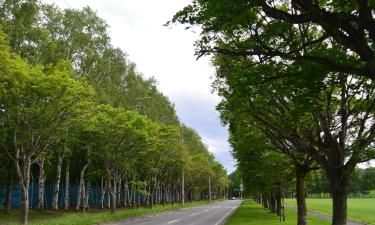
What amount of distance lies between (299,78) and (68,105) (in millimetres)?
17619

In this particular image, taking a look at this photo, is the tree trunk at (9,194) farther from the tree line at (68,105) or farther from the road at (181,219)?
the road at (181,219)

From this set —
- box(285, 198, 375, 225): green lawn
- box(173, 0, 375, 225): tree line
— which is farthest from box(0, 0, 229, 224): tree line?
box(285, 198, 375, 225): green lawn

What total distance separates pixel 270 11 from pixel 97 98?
1209 inches

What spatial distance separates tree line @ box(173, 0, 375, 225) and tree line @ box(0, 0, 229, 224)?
914 cm

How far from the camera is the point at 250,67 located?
32.2ft

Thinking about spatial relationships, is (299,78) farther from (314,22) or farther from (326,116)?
(326,116)

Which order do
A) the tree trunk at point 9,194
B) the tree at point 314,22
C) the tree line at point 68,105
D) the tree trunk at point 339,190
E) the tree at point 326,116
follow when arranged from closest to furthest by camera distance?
the tree at point 314,22 → the tree at point 326,116 → the tree trunk at point 339,190 → the tree line at point 68,105 → the tree trunk at point 9,194

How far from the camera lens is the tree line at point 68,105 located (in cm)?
2306

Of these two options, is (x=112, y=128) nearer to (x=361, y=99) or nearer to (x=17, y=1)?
(x=17, y=1)

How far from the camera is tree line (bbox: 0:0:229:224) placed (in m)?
23.1

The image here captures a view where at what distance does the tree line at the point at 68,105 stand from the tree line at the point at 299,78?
30.0 ft

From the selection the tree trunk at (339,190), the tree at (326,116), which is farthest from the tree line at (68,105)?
the tree trunk at (339,190)

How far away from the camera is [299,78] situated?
855 cm

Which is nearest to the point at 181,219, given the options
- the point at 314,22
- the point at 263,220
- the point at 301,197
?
the point at 263,220
